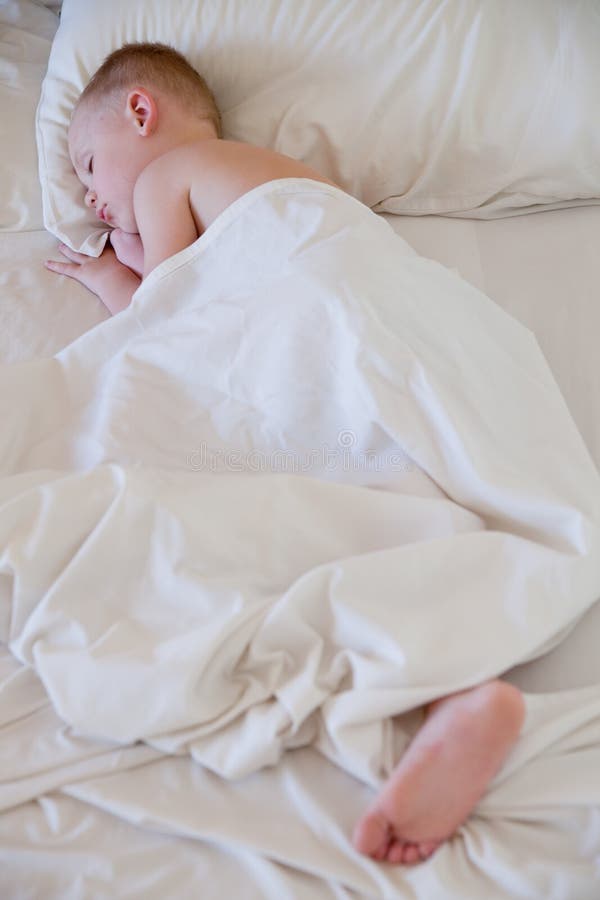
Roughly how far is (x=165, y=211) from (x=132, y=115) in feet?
0.60

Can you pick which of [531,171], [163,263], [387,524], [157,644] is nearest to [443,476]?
[387,524]

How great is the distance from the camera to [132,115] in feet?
3.95

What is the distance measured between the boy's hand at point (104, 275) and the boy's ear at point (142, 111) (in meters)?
0.19

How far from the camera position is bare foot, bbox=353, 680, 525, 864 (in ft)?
2.26

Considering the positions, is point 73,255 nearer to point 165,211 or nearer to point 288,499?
point 165,211

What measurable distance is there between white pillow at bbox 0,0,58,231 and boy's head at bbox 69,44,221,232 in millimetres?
122

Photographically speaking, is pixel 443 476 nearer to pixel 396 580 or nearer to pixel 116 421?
pixel 396 580

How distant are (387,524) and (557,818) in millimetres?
297

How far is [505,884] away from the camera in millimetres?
677

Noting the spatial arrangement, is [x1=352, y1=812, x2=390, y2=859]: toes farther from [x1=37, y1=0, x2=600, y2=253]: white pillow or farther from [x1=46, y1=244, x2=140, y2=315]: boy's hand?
[x1=37, y1=0, x2=600, y2=253]: white pillow

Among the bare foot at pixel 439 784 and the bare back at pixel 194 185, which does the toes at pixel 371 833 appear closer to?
the bare foot at pixel 439 784

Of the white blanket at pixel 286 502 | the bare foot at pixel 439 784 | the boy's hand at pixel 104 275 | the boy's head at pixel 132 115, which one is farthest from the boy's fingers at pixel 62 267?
the bare foot at pixel 439 784

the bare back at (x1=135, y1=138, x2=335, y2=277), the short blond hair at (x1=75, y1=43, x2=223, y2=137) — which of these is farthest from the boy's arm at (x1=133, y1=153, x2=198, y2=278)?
the short blond hair at (x1=75, y1=43, x2=223, y2=137)

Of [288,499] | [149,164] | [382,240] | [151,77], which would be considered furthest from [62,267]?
[288,499]
